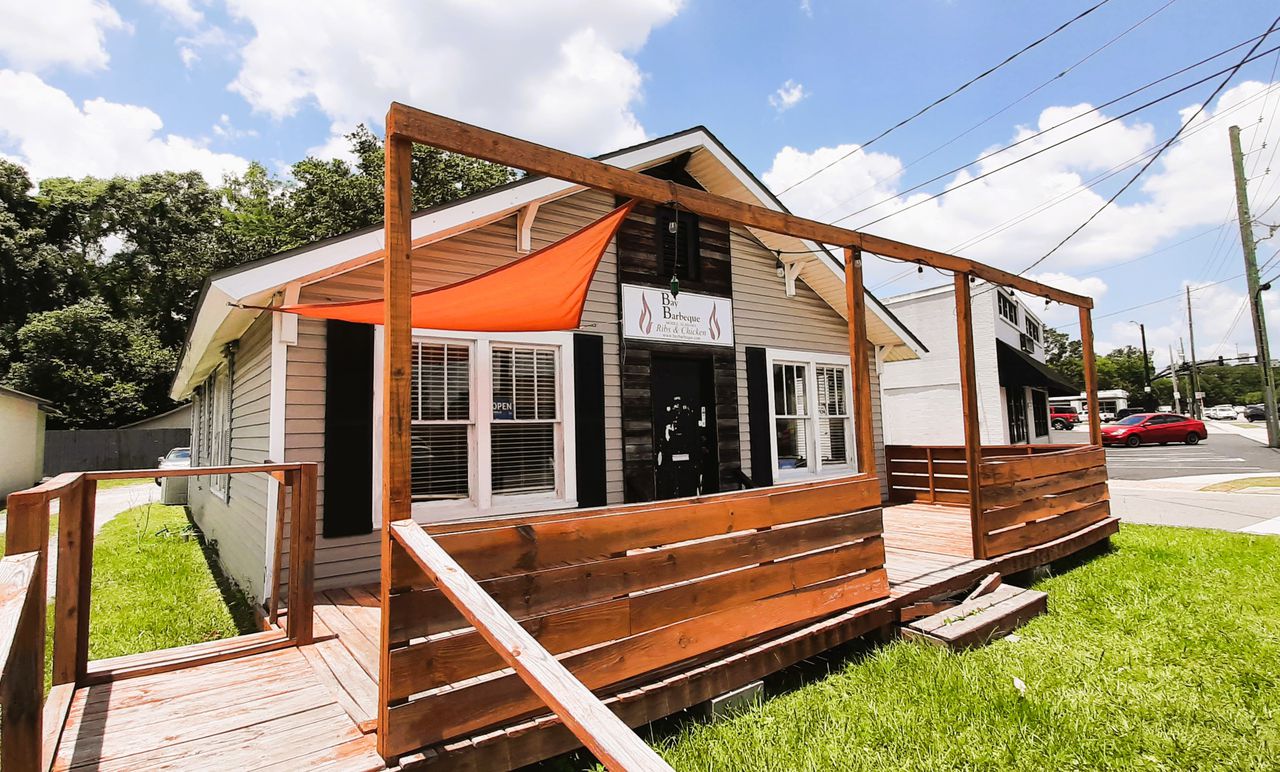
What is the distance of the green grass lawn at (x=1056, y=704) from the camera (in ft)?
8.66

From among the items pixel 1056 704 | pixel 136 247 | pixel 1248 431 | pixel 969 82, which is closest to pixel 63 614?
pixel 1056 704

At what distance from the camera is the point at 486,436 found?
205 inches

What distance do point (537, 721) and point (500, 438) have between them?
3266 millimetres

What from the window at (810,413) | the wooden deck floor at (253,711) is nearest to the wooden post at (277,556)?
the wooden deck floor at (253,711)

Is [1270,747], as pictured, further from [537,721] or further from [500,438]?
[500,438]

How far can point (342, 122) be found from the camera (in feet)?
77.6

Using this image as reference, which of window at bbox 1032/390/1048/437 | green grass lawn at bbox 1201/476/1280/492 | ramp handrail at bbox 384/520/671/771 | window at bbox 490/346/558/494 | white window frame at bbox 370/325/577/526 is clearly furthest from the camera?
window at bbox 1032/390/1048/437

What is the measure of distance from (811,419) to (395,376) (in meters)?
6.64

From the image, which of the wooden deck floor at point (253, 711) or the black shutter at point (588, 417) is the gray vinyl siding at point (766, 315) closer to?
the black shutter at point (588, 417)

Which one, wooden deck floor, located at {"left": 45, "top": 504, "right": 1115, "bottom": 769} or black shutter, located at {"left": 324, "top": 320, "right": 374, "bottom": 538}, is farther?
black shutter, located at {"left": 324, "top": 320, "right": 374, "bottom": 538}

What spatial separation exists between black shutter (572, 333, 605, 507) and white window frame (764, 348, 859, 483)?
248 cm

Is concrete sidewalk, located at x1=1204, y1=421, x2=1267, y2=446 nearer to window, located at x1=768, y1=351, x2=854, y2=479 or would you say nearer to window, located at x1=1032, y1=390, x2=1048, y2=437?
window, located at x1=1032, y1=390, x2=1048, y2=437

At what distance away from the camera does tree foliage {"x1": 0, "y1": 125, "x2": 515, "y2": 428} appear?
22.8 meters

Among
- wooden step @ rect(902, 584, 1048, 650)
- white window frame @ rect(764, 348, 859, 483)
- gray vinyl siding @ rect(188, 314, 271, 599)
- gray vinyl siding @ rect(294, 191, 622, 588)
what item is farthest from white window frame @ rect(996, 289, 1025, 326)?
gray vinyl siding @ rect(188, 314, 271, 599)
